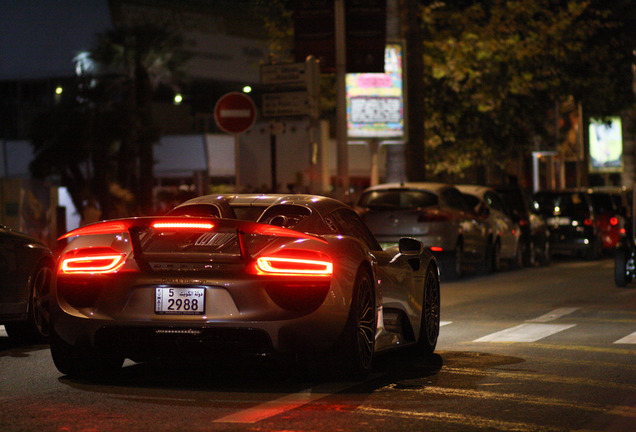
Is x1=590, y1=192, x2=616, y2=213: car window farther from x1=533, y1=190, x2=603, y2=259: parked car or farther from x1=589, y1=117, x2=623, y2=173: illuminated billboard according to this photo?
x1=589, y1=117, x2=623, y2=173: illuminated billboard

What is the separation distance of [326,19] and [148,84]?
24151 millimetres

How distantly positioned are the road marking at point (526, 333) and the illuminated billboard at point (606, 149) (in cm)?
5555

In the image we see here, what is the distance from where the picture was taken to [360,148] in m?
57.8

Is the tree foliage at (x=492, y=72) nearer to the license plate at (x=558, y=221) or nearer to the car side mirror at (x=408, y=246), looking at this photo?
the license plate at (x=558, y=221)

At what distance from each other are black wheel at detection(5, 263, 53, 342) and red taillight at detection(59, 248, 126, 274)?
3288 mm

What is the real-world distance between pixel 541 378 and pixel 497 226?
15.1 meters

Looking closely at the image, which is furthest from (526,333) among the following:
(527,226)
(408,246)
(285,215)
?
(527,226)

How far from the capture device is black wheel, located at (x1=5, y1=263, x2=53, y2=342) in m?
11.8

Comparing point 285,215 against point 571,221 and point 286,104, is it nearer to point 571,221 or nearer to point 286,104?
point 286,104

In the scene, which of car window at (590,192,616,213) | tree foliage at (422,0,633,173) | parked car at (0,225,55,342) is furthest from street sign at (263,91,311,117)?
car window at (590,192,616,213)

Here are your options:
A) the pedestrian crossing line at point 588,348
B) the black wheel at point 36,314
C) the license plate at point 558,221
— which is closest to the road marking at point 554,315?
the pedestrian crossing line at point 588,348

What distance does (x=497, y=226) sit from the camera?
24.1 m

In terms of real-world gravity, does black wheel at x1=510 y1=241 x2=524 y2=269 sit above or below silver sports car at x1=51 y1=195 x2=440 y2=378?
below

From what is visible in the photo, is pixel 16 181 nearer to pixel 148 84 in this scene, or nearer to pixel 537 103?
pixel 537 103
